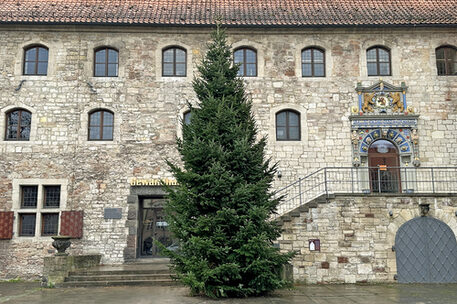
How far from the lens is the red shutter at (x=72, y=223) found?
15.6 metres

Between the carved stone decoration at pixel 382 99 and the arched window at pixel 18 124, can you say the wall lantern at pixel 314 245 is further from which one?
the arched window at pixel 18 124

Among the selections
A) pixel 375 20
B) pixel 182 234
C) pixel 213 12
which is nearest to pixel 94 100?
pixel 213 12

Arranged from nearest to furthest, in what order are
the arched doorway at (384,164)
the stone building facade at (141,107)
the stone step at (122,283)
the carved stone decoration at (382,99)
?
the stone step at (122,283) < the stone building facade at (141,107) < the arched doorway at (384,164) < the carved stone decoration at (382,99)

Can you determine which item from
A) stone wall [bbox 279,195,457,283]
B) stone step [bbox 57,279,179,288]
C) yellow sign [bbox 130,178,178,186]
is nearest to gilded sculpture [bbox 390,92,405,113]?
stone wall [bbox 279,195,457,283]

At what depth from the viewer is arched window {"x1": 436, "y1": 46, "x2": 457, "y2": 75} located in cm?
1719

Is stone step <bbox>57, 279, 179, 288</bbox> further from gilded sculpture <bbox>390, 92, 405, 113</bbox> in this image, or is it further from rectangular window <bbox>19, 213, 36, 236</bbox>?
gilded sculpture <bbox>390, 92, 405, 113</bbox>

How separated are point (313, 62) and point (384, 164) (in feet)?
15.1

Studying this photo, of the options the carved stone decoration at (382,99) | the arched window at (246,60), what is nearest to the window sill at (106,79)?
the arched window at (246,60)

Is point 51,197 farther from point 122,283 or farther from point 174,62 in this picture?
point 174,62

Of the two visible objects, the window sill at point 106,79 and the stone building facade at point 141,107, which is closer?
the stone building facade at point 141,107

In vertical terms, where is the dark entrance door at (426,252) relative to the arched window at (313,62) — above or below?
below

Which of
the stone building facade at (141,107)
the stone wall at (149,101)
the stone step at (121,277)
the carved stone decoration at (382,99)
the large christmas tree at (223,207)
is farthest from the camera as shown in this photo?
the carved stone decoration at (382,99)

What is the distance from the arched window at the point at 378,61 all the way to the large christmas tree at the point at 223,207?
7.94 metres

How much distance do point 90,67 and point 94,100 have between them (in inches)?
50.4
